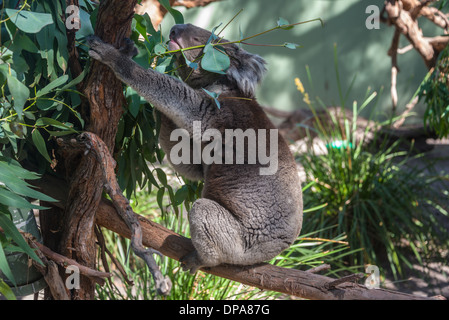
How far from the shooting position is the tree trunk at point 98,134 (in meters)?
1.70

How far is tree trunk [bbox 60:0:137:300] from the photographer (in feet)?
5.57

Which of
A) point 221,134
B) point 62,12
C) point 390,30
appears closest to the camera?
point 62,12

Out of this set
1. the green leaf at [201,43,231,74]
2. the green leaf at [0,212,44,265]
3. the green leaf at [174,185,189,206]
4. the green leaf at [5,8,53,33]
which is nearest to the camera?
the green leaf at [5,8,53,33]

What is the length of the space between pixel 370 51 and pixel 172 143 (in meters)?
6.78

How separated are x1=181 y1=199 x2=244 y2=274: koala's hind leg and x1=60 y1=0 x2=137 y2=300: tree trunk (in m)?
0.41

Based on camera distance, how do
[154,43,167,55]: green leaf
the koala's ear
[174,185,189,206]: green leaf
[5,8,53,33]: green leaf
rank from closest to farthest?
1. [5,8,53,33]: green leaf
2. [154,43,167,55]: green leaf
3. the koala's ear
4. [174,185,189,206]: green leaf

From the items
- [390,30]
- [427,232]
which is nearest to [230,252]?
[427,232]

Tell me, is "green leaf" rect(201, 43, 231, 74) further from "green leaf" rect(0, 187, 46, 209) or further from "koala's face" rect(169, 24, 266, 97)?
"green leaf" rect(0, 187, 46, 209)

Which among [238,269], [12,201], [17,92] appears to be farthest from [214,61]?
[238,269]

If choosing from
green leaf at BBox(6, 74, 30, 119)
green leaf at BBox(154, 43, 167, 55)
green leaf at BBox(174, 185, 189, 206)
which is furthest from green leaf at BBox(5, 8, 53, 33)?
green leaf at BBox(174, 185, 189, 206)

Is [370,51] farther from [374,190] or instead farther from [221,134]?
[221,134]

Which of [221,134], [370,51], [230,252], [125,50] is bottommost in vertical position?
[230,252]

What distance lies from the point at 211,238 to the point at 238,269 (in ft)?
0.75

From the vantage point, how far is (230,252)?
199 cm
